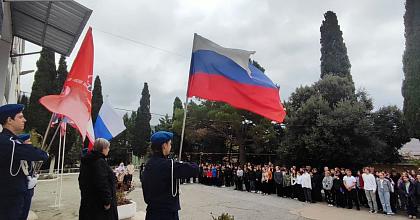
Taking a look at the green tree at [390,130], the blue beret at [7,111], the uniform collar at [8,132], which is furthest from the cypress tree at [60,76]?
the uniform collar at [8,132]

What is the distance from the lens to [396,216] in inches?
467

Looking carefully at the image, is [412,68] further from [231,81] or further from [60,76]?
[60,76]

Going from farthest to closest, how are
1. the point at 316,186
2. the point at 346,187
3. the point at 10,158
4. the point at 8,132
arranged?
the point at 316,186, the point at 346,187, the point at 8,132, the point at 10,158

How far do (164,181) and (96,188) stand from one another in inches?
50.0

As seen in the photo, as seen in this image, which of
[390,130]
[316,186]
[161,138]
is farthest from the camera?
[390,130]

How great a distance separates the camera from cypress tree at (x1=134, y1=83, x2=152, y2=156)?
146 ft

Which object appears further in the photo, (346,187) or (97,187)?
(346,187)

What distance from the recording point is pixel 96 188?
14.2ft

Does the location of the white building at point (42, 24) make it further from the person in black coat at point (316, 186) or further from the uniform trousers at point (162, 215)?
the person in black coat at point (316, 186)

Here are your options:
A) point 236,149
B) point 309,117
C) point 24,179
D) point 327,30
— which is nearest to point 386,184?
point 309,117

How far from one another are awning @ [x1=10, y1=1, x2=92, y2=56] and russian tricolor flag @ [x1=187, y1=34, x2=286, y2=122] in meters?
2.35

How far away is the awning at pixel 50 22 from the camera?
6160 mm

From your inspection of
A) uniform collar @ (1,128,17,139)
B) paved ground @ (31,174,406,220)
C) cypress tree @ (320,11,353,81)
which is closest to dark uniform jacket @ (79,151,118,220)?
uniform collar @ (1,128,17,139)

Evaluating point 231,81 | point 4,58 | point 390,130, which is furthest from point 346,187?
point 4,58
